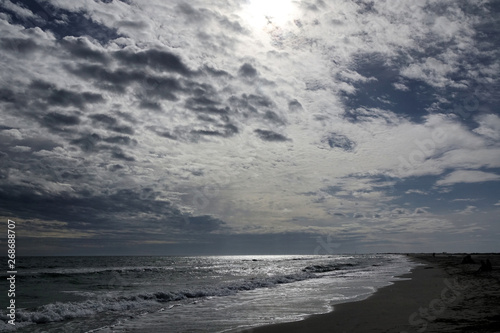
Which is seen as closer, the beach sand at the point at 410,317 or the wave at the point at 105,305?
the beach sand at the point at 410,317

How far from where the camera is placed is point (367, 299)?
16.8 meters

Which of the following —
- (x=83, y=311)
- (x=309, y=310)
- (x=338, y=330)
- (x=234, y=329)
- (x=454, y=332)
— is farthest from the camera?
(x=83, y=311)

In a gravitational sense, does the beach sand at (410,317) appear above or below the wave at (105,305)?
above

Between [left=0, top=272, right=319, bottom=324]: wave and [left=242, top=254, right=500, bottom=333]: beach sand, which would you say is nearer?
[left=242, top=254, right=500, bottom=333]: beach sand

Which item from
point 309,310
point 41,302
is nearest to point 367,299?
point 309,310

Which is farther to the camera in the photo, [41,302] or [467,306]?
[41,302]

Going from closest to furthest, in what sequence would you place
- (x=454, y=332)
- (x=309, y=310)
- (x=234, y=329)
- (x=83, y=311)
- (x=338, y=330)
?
(x=454, y=332) → (x=338, y=330) → (x=234, y=329) → (x=309, y=310) → (x=83, y=311)

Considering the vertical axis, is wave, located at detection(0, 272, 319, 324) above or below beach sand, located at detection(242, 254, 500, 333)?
below

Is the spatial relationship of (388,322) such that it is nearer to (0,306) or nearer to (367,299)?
(367,299)

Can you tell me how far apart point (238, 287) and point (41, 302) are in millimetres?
12069

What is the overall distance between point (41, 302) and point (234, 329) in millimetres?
14112

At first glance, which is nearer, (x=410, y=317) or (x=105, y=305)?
(x=410, y=317)

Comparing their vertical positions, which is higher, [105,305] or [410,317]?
[410,317]

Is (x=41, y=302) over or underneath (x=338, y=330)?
underneath
